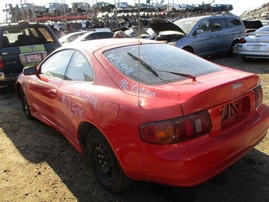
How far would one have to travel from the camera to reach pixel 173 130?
192cm

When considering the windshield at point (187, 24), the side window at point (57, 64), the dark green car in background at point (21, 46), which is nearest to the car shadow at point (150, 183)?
the side window at point (57, 64)

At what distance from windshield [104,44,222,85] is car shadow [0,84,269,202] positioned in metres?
1.13

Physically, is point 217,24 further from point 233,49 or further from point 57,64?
point 57,64

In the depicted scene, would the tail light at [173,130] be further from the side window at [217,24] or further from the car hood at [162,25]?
the side window at [217,24]

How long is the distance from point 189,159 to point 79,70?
5.36 feet

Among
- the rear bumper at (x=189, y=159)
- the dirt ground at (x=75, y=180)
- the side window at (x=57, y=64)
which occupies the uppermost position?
the side window at (x=57, y=64)

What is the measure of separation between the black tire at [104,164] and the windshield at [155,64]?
0.70m

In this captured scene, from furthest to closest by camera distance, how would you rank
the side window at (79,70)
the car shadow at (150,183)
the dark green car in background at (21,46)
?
the dark green car in background at (21,46) → the side window at (79,70) → the car shadow at (150,183)

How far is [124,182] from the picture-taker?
2400 millimetres

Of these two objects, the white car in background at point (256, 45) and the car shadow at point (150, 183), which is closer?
the car shadow at point (150, 183)

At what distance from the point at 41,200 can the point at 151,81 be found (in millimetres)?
1636

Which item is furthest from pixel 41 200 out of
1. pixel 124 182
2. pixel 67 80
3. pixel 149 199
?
pixel 67 80

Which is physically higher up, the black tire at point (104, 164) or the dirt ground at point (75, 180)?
the black tire at point (104, 164)

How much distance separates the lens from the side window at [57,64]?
3.17 meters
